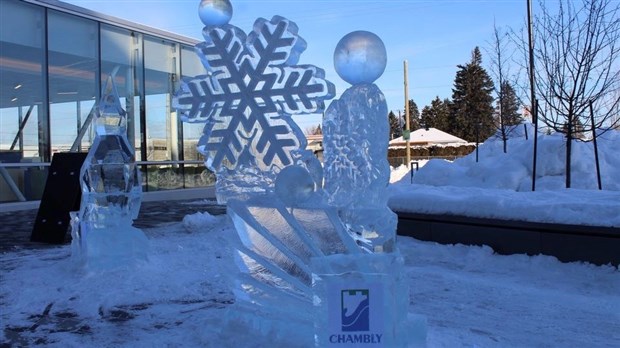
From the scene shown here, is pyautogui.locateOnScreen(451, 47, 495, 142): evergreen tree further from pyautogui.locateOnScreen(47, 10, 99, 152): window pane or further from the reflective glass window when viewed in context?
pyautogui.locateOnScreen(47, 10, 99, 152): window pane

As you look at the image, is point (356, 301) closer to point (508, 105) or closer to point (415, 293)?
point (415, 293)

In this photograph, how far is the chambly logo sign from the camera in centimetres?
289

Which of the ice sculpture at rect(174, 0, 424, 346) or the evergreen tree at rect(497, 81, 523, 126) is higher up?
the evergreen tree at rect(497, 81, 523, 126)

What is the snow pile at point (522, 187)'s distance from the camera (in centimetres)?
662

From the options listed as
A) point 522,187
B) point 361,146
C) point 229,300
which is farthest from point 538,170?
point 361,146

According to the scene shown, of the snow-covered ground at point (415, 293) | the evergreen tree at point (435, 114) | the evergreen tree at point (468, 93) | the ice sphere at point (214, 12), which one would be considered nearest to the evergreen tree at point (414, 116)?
the evergreen tree at point (435, 114)

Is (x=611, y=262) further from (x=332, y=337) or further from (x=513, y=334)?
(x=332, y=337)

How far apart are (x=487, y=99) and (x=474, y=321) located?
61.1 meters

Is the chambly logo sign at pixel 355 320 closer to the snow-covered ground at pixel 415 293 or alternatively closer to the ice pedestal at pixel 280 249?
the ice pedestal at pixel 280 249

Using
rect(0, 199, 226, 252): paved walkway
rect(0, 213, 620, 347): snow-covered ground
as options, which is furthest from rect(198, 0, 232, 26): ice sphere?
rect(0, 199, 226, 252): paved walkway

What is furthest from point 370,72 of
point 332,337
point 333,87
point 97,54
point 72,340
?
point 97,54

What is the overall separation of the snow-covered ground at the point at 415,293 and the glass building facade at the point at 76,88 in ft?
24.3

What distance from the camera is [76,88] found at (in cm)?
1606

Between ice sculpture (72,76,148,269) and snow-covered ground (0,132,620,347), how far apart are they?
0.78 feet
